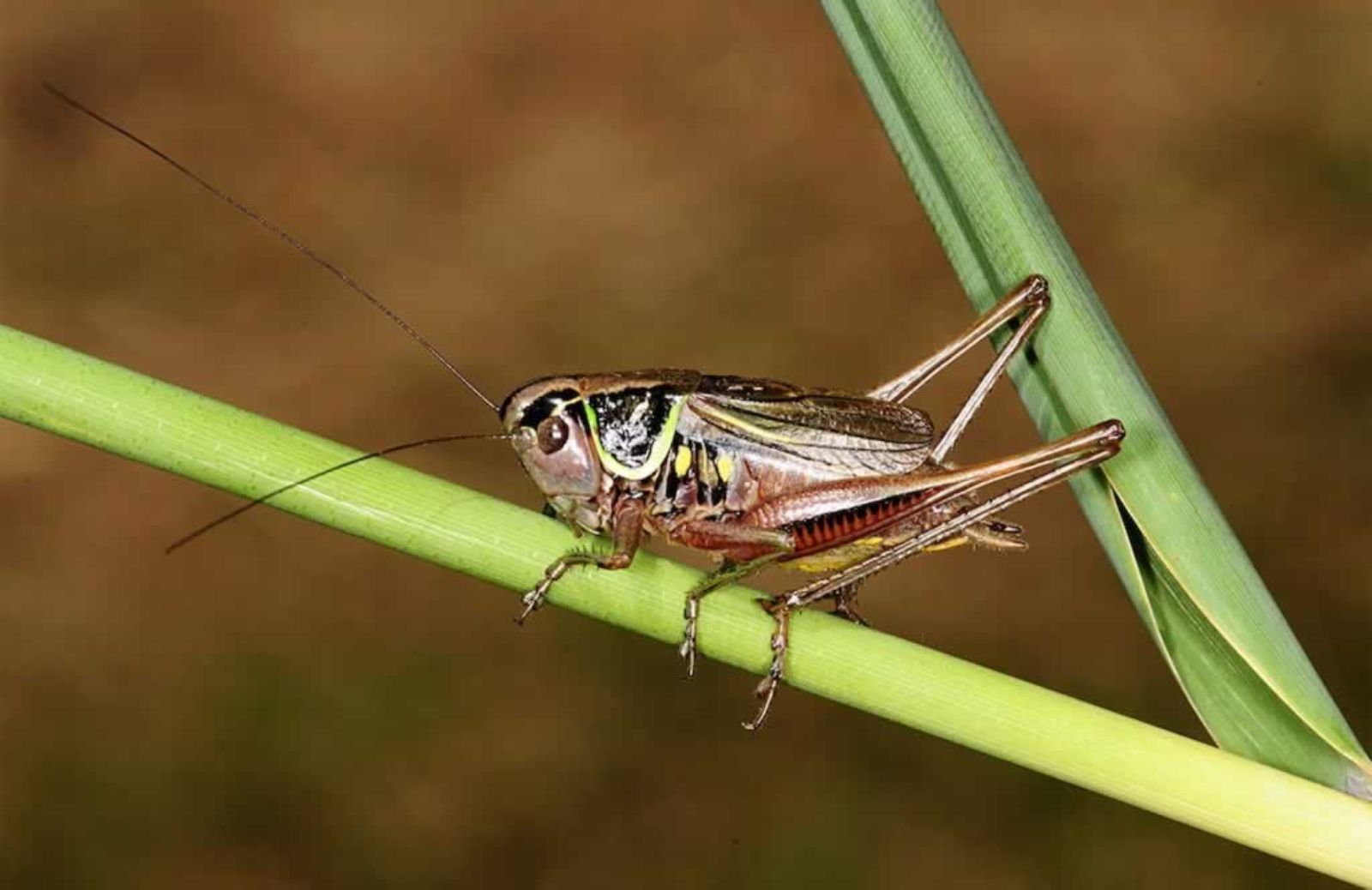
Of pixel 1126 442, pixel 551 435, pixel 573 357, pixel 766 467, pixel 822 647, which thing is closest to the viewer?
pixel 822 647

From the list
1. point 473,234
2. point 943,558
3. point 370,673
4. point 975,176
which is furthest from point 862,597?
point 975,176

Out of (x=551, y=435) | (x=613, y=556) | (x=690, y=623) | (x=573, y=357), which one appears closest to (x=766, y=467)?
(x=551, y=435)

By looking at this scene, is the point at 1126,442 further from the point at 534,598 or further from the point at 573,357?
the point at 573,357

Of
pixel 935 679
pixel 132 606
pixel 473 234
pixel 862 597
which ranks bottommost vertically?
pixel 935 679

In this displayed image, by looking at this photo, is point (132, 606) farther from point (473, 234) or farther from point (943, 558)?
point (943, 558)


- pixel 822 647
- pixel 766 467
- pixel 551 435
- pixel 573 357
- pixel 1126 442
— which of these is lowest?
pixel 822 647

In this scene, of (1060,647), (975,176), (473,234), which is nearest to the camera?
(975,176)

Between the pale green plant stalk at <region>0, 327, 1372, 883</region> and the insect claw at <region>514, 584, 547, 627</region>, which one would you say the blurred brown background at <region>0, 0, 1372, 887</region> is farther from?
the pale green plant stalk at <region>0, 327, 1372, 883</region>
